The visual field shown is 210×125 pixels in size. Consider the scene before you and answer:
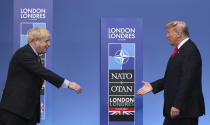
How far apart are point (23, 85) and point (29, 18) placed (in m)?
1.21

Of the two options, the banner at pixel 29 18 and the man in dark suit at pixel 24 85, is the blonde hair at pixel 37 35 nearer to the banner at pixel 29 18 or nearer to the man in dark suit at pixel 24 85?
the man in dark suit at pixel 24 85

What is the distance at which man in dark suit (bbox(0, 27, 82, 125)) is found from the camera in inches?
110

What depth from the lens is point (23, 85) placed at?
2.81 m

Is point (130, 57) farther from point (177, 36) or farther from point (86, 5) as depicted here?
point (86, 5)

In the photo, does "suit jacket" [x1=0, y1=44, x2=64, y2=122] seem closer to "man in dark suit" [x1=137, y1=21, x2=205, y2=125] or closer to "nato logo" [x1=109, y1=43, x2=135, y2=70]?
"nato logo" [x1=109, y1=43, x2=135, y2=70]

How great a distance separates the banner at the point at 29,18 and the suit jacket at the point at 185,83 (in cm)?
144

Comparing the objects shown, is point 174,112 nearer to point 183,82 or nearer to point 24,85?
point 183,82

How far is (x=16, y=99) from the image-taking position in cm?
279

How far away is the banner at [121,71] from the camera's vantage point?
3686 millimetres

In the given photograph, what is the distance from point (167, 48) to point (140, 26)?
58.4 inches

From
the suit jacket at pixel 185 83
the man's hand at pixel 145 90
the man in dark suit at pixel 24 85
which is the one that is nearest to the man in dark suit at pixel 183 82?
Result: the suit jacket at pixel 185 83

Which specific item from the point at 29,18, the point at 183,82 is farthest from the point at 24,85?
the point at 183,82

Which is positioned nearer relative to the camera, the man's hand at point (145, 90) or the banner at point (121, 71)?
the man's hand at point (145, 90)

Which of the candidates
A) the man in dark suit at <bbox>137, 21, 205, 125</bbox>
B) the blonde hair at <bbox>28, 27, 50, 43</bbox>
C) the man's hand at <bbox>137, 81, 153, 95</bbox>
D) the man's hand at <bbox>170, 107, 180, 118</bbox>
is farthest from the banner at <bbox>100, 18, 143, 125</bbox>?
the blonde hair at <bbox>28, 27, 50, 43</bbox>
